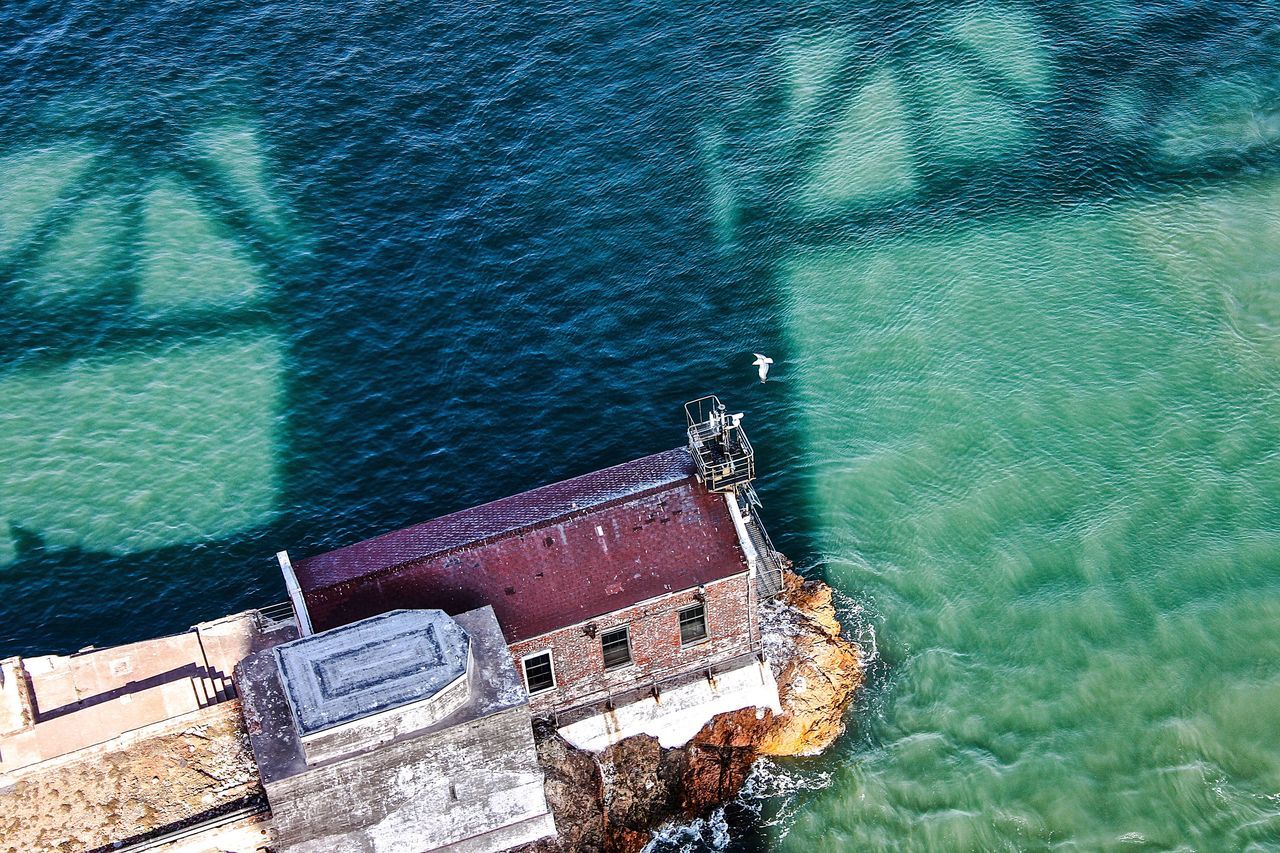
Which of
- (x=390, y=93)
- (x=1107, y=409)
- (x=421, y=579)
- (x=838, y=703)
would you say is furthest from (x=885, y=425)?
(x=390, y=93)

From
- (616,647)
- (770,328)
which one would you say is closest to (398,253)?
(770,328)

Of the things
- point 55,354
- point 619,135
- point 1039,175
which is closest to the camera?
point 55,354

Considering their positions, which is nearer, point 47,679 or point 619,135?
point 47,679

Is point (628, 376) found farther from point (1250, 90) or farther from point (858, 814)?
point (1250, 90)

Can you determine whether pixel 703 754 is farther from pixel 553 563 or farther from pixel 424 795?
pixel 424 795

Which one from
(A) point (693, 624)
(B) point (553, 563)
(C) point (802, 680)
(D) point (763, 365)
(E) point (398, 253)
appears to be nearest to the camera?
(B) point (553, 563)
